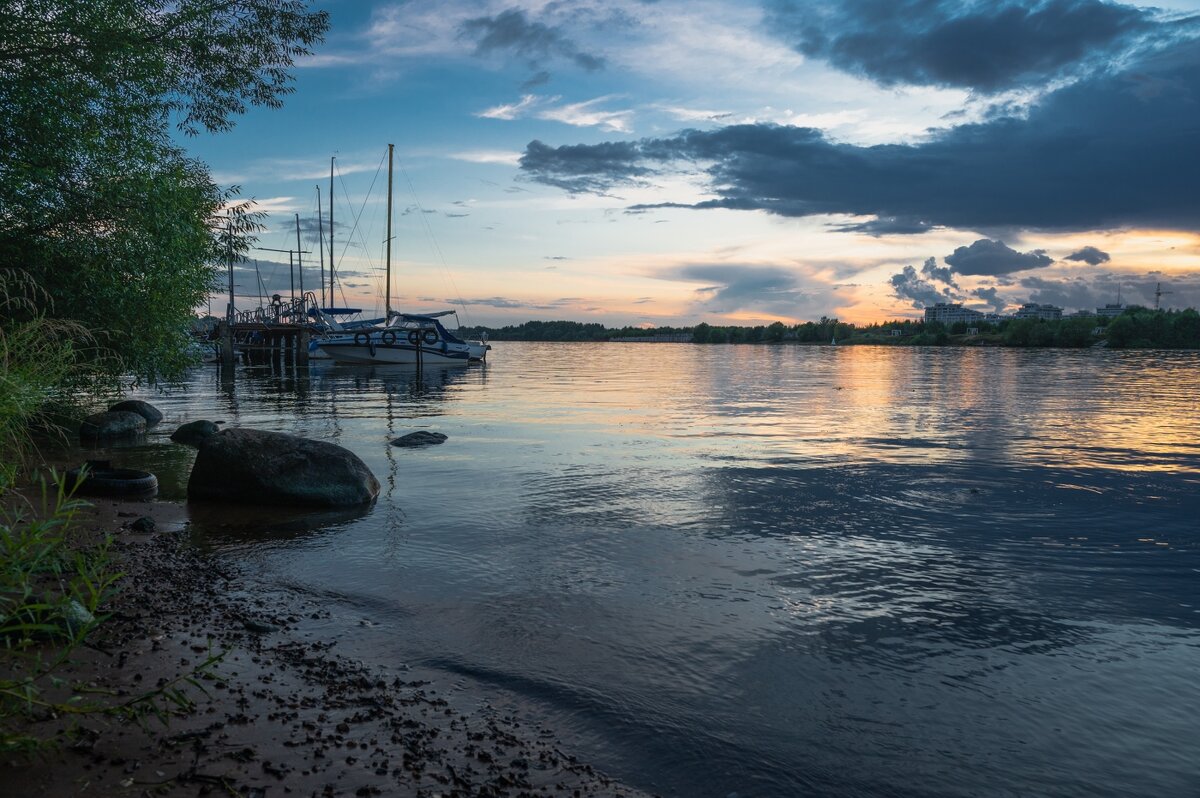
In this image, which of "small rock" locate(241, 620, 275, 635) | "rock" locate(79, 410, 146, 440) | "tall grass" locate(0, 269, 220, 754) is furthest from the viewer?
"rock" locate(79, 410, 146, 440)

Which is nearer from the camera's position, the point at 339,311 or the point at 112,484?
the point at 112,484

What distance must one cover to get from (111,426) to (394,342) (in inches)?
1806

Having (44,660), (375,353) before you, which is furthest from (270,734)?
(375,353)

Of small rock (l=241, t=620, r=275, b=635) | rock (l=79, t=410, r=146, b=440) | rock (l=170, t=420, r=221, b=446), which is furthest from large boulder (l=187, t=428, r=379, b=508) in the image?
rock (l=79, t=410, r=146, b=440)

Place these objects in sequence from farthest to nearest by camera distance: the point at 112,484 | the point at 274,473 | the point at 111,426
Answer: the point at 111,426 → the point at 112,484 → the point at 274,473

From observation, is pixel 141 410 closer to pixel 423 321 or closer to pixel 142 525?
pixel 142 525

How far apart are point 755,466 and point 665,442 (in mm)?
4420

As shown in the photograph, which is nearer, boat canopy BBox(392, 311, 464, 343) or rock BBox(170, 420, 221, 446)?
rock BBox(170, 420, 221, 446)

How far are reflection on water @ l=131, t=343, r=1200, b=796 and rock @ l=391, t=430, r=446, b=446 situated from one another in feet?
2.10

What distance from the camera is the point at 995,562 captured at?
1012 centimetres

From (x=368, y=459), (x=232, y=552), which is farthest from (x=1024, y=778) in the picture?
(x=368, y=459)

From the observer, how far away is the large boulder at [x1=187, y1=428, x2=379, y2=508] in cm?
1258

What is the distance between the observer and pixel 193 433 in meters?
20.3

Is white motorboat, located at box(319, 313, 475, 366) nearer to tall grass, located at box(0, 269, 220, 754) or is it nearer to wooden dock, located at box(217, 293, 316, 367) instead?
wooden dock, located at box(217, 293, 316, 367)
